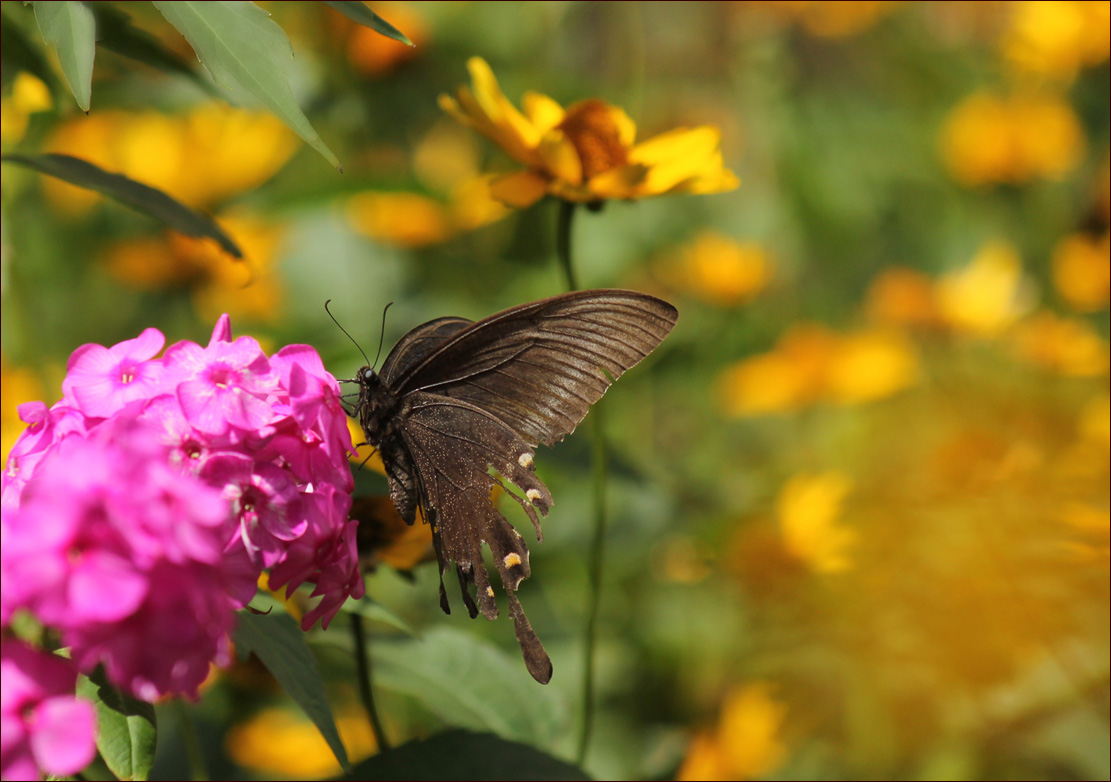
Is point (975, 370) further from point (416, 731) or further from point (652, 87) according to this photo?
point (652, 87)

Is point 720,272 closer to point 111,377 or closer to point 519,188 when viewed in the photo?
point 519,188

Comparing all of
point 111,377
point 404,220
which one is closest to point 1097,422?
point 111,377

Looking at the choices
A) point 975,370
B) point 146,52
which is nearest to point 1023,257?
point 975,370

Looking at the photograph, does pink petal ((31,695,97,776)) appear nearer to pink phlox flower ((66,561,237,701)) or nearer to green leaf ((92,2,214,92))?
pink phlox flower ((66,561,237,701))

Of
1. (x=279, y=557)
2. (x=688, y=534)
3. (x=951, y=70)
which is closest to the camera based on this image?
(x=279, y=557)

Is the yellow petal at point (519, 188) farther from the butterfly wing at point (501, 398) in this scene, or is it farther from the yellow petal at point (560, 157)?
the butterfly wing at point (501, 398)

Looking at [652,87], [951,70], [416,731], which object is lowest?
[416,731]

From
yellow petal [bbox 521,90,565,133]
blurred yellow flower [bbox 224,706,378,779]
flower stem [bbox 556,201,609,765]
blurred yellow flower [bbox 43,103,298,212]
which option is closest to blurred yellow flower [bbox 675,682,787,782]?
flower stem [bbox 556,201,609,765]
